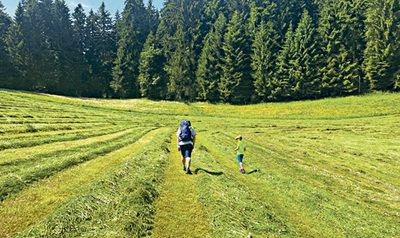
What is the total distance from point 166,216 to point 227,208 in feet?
8.43

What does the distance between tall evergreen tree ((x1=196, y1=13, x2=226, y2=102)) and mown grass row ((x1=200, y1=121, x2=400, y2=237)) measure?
54.6m

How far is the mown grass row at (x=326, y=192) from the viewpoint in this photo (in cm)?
796

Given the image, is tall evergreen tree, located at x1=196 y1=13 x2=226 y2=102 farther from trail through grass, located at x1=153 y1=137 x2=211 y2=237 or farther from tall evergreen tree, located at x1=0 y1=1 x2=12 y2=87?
tall evergreen tree, located at x1=0 y1=1 x2=12 y2=87

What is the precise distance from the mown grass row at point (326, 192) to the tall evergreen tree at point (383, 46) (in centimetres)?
6043

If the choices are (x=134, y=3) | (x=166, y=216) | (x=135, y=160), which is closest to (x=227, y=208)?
(x=166, y=216)

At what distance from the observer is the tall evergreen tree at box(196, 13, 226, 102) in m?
74.1

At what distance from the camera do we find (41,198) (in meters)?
7.09

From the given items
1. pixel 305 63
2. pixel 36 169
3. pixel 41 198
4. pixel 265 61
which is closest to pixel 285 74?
pixel 305 63

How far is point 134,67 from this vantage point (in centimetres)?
8650

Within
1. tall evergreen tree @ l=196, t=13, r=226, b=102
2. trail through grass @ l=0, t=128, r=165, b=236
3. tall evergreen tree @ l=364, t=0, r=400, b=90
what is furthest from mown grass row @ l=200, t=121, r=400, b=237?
tall evergreen tree @ l=364, t=0, r=400, b=90

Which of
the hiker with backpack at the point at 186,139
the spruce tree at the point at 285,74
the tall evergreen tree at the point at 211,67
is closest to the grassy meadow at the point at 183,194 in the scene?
the hiker with backpack at the point at 186,139

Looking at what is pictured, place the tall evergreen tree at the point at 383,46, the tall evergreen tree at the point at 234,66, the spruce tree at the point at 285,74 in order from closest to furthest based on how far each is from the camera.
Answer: the tall evergreen tree at the point at 383,46
the spruce tree at the point at 285,74
the tall evergreen tree at the point at 234,66

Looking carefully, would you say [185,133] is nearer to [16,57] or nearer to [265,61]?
[265,61]

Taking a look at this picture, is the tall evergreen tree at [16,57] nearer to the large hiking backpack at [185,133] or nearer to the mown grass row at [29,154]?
the mown grass row at [29,154]
